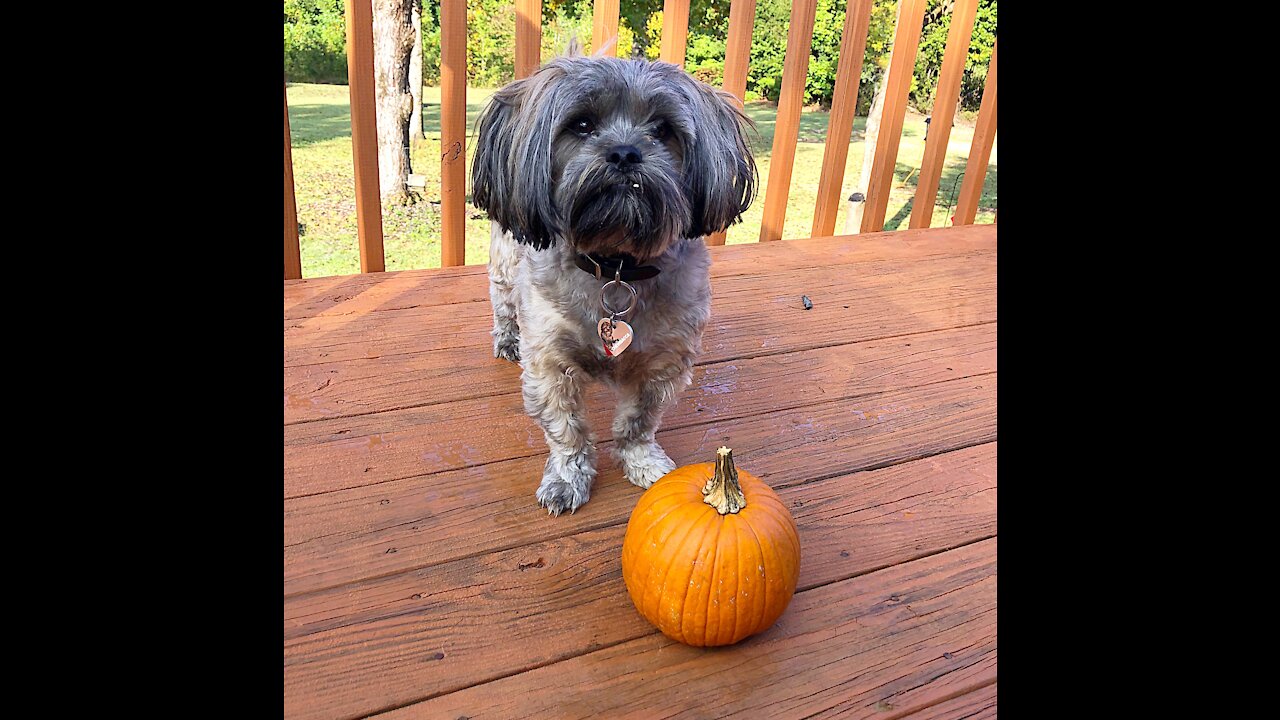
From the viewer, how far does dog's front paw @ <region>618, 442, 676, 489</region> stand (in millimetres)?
2395

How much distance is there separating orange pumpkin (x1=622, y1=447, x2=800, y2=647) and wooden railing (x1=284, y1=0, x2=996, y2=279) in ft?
5.04

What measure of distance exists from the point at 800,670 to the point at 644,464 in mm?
800

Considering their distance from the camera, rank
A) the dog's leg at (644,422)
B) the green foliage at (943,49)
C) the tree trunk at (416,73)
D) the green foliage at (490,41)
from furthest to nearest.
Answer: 1. the green foliage at (490,41)
2. the green foliage at (943,49)
3. the tree trunk at (416,73)
4. the dog's leg at (644,422)

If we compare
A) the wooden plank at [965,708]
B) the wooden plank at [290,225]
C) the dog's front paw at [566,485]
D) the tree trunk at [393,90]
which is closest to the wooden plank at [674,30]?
the wooden plank at [290,225]

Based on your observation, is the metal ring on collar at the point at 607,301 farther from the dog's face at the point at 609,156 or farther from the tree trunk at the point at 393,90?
the tree trunk at the point at 393,90

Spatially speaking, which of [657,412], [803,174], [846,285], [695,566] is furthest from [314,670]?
[803,174]

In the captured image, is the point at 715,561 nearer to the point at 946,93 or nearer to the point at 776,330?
the point at 776,330

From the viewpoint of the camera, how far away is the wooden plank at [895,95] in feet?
13.4

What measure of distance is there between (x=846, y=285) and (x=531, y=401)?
208cm

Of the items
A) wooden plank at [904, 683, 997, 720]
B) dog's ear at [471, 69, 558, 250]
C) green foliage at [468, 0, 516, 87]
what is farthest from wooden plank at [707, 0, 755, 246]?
green foliage at [468, 0, 516, 87]

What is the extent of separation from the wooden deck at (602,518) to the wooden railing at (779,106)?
0.37 metres
